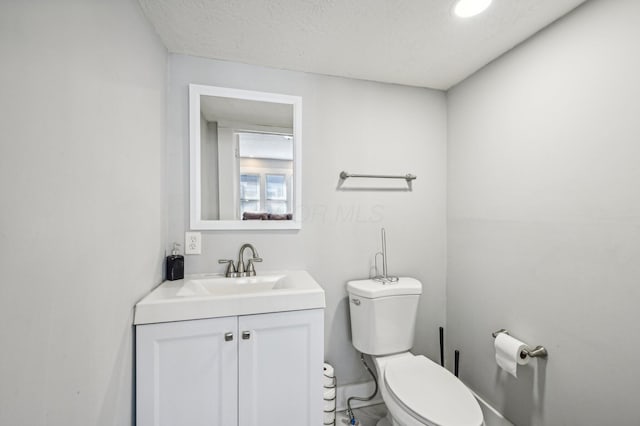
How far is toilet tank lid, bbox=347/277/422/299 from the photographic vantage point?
1613 mm

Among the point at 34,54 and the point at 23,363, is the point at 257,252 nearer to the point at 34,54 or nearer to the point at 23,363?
the point at 23,363

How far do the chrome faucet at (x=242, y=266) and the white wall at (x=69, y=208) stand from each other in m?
0.48

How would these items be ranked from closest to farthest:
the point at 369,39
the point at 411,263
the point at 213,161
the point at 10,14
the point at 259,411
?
the point at 10,14, the point at 259,411, the point at 369,39, the point at 213,161, the point at 411,263

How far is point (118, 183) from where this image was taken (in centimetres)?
98

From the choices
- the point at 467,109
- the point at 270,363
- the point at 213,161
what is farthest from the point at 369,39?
the point at 270,363

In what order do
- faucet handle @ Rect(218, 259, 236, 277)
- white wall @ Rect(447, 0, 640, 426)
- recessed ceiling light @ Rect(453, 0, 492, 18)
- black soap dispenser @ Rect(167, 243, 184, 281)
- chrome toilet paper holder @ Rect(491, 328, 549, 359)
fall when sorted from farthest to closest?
1. faucet handle @ Rect(218, 259, 236, 277)
2. black soap dispenser @ Rect(167, 243, 184, 281)
3. chrome toilet paper holder @ Rect(491, 328, 549, 359)
4. recessed ceiling light @ Rect(453, 0, 492, 18)
5. white wall @ Rect(447, 0, 640, 426)

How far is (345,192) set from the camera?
6.03 feet

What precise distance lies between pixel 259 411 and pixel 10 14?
1513 millimetres

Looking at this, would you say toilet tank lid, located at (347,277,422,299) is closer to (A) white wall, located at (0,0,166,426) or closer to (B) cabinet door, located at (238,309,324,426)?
(B) cabinet door, located at (238,309,324,426)

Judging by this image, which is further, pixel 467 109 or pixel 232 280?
pixel 467 109

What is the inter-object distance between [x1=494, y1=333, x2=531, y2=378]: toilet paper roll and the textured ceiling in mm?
1596

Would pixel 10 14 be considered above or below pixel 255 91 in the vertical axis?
below

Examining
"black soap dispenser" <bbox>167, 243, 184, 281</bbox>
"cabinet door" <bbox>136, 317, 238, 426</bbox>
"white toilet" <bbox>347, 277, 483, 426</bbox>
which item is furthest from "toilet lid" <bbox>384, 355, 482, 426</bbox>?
"black soap dispenser" <bbox>167, 243, 184, 281</bbox>

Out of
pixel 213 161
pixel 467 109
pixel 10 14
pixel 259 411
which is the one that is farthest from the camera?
pixel 467 109
